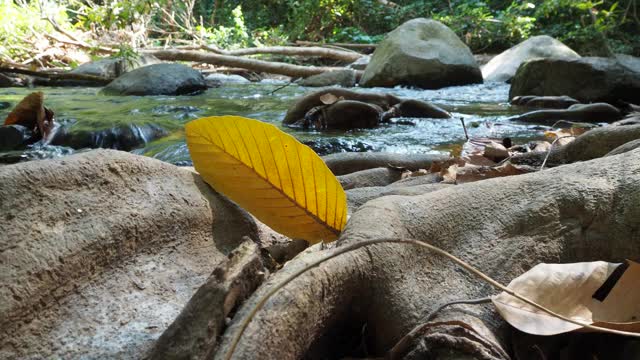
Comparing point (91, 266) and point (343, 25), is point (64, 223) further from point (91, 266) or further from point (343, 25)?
point (343, 25)

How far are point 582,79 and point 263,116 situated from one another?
4226mm

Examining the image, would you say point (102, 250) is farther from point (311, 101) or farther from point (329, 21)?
point (329, 21)

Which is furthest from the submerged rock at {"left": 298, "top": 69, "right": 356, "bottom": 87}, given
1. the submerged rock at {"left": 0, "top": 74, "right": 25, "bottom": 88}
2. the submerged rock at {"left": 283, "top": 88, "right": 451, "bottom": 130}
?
the submerged rock at {"left": 0, "top": 74, "right": 25, "bottom": 88}

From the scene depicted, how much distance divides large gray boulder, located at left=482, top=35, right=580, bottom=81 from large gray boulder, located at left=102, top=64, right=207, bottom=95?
5.74 metres

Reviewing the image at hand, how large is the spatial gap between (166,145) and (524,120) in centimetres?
372

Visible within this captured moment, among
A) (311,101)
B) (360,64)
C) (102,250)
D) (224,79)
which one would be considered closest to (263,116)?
(311,101)

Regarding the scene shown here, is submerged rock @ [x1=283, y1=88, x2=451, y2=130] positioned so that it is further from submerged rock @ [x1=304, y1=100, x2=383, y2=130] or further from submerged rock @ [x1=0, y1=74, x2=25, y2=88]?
submerged rock @ [x1=0, y1=74, x2=25, y2=88]

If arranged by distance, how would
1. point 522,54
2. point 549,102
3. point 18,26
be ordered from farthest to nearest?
point 18,26
point 522,54
point 549,102

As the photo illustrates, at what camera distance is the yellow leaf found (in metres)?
1.26

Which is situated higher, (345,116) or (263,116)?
(345,116)

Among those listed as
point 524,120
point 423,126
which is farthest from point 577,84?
point 423,126

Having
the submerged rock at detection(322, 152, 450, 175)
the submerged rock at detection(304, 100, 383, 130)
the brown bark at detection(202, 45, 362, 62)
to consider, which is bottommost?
the brown bark at detection(202, 45, 362, 62)

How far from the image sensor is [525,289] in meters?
1.01

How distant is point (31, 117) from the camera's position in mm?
5301
